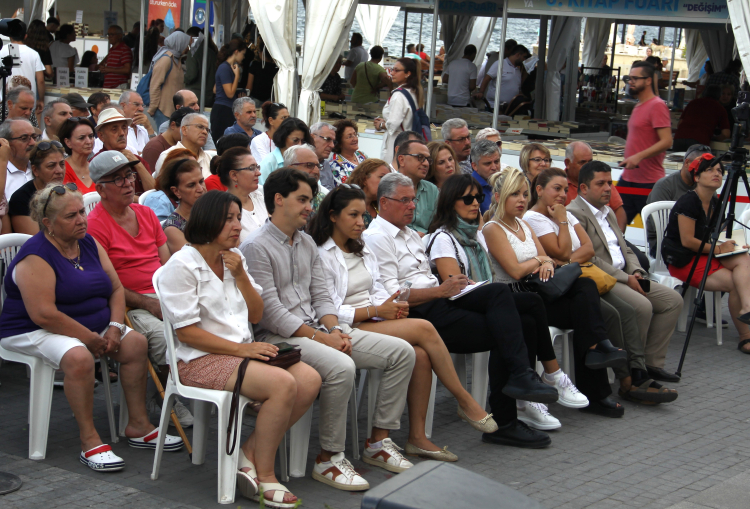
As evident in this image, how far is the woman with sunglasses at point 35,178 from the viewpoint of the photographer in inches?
190

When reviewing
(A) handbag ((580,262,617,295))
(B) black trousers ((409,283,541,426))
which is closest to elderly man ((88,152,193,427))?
(B) black trousers ((409,283,541,426))

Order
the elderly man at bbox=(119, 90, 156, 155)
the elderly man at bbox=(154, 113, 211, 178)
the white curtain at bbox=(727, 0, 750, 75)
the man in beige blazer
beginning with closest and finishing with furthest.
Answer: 1. the man in beige blazer
2. the elderly man at bbox=(154, 113, 211, 178)
3. the elderly man at bbox=(119, 90, 156, 155)
4. the white curtain at bbox=(727, 0, 750, 75)

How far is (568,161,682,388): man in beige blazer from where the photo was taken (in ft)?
18.2

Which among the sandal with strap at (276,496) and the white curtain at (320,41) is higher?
the white curtain at (320,41)

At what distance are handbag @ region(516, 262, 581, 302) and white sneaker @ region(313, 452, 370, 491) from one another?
1704 mm

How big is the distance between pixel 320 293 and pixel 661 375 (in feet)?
8.56

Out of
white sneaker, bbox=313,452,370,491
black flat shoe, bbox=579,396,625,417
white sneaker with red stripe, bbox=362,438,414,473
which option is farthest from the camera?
black flat shoe, bbox=579,396,625,417

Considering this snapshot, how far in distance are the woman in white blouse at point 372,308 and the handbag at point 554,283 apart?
0.93 meters

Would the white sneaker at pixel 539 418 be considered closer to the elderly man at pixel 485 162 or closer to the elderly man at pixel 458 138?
the elderly man at pixel 485 162

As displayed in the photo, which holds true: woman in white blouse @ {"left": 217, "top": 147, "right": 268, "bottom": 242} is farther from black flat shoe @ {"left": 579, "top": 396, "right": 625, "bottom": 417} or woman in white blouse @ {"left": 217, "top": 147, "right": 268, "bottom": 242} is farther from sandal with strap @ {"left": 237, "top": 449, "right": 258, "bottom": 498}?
black flat shoe @ {"left": 579, "top": 396, "right": 625, "bottom": 417}

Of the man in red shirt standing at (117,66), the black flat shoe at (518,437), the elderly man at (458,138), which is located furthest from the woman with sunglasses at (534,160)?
the man in red shirt standing at (117,66)

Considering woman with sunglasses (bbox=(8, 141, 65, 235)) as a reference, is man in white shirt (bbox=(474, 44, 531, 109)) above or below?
above

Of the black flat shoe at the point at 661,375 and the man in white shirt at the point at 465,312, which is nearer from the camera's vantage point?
the man in white shirt at the point at 465,312

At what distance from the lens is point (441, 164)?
20.4 feet
